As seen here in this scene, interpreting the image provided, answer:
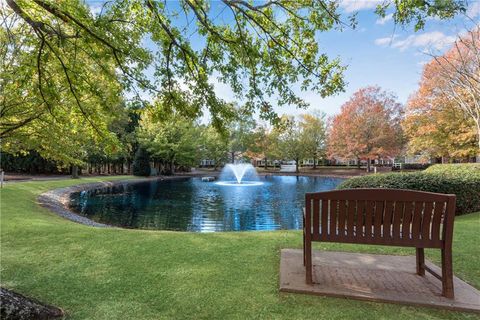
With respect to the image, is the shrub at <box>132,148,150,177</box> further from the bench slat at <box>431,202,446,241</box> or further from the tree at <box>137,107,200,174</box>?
the bench slat at <box>431,202,446,241</box>

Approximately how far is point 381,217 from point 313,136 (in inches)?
1623

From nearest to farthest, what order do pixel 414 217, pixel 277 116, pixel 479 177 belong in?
pixel 414 217, pixel 277 116, pixel 479 177

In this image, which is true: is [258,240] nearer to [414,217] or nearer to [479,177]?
[414,217]

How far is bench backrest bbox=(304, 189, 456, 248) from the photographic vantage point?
2926 millimetres

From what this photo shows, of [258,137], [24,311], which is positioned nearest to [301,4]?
[24,311]

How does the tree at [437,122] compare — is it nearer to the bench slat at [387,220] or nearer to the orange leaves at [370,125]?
the orange leaves at [370,125]

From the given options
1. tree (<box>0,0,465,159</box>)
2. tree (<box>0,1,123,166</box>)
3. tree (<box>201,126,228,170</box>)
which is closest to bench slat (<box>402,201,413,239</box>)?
tree (<box>0,0,465,159</box>)

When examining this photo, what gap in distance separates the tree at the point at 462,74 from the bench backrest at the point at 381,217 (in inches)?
471

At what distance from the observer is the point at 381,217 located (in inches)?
119

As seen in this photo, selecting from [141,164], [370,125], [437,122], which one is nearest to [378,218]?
[437,122]

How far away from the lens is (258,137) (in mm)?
46188

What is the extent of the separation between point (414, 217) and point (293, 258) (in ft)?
5.92

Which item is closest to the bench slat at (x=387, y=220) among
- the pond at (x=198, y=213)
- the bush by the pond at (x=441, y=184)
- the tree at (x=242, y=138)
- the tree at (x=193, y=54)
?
the tree at (x=193, y=54)

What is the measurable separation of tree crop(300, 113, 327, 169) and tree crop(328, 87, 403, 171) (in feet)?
25.2
